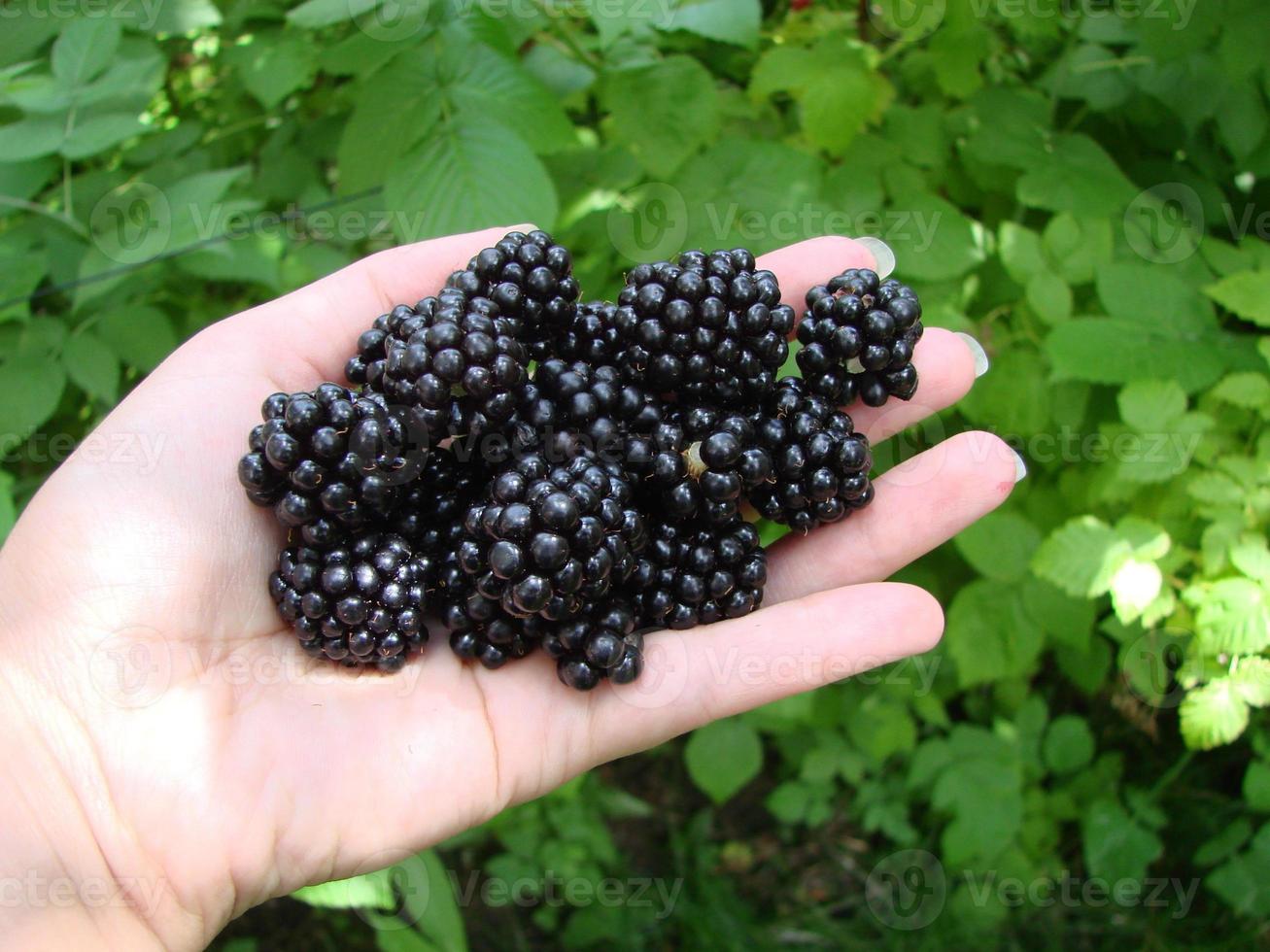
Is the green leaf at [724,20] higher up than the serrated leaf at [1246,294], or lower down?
higher up

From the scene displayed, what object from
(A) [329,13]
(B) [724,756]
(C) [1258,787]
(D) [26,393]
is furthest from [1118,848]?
(D) [26,393]

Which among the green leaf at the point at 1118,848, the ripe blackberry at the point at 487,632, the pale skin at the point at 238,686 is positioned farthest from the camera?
the green leaf at the point at 1118,848

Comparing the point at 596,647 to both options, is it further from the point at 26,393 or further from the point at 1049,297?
the point at 1049,297

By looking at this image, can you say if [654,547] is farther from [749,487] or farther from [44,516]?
[44,516]

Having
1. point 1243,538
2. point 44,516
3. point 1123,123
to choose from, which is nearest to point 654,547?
point 44,516

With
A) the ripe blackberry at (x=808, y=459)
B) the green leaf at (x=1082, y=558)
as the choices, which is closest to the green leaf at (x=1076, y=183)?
the green leaf at (x=1082, y=558)

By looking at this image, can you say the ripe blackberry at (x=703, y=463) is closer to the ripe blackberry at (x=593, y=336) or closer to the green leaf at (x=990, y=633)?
the ripe blackberry at (x=593, y=336)
